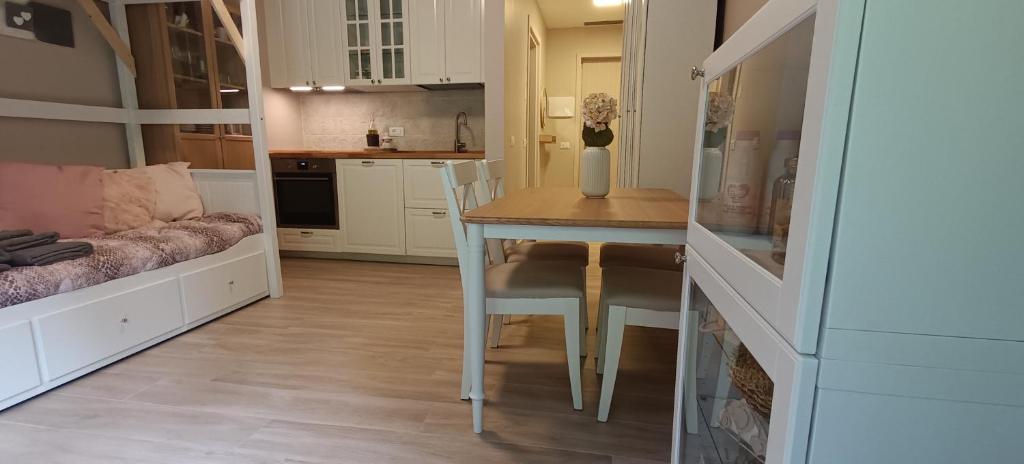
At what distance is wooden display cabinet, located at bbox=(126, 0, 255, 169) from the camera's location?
114 inches

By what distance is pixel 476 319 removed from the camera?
4.75ft

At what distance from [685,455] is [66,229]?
9.12 ft

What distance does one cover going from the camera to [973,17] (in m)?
0.42

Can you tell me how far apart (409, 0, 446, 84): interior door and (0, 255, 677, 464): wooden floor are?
198cm

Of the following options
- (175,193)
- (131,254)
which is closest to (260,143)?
(175,193)

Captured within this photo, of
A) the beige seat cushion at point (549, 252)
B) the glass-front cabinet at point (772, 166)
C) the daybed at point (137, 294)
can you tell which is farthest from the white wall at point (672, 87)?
the daybed at point (137, 294)

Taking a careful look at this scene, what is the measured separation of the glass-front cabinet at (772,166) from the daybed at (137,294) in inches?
89.7

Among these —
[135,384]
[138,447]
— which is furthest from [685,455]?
[135,384]

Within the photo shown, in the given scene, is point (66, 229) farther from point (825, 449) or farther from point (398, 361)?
point (825, 449)

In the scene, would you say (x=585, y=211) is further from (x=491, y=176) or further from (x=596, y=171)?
(x=491, y=176)

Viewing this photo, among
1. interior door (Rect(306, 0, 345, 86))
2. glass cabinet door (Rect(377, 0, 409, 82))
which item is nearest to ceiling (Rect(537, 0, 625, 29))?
glass cabinet door (Rect(377, 0, 409, 82))

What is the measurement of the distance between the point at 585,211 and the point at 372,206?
2.56m

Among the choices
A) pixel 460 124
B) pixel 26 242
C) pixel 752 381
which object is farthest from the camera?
pixel 460 124

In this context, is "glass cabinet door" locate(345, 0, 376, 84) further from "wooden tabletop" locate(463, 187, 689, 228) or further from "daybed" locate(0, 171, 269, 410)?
"wooden tabletop" locate(463, 187, 689, 228)
